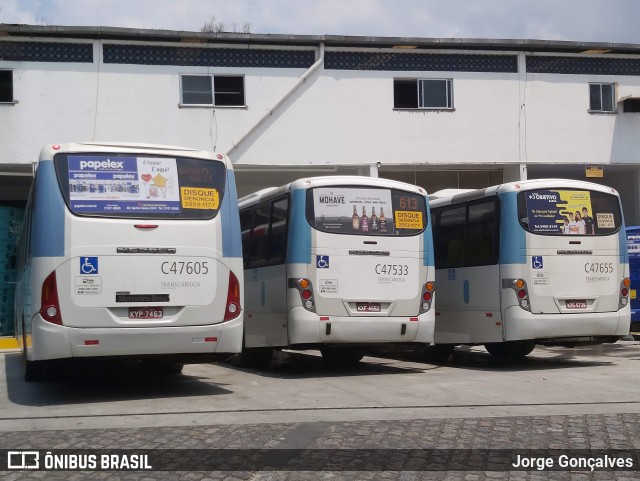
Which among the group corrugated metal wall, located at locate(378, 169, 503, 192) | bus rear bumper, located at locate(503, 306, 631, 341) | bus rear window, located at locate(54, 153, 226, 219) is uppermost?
corrugated metal wall, located at locate(378, 169, 503, 192)

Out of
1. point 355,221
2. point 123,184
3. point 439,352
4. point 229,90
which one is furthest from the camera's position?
point 229,90

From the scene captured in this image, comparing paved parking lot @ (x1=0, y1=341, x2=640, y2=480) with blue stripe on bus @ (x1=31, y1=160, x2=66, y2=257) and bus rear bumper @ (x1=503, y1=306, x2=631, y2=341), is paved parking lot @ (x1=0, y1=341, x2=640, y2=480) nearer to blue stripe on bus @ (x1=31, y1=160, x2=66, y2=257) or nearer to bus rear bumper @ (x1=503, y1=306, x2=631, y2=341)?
bus rear bumper @ (x1=503, y1=306, x2=631, y2=341)

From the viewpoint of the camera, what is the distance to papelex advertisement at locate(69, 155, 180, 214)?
9.66 metres

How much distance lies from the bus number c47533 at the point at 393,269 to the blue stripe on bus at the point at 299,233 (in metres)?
1.07

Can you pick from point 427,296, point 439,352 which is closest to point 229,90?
point 439,352

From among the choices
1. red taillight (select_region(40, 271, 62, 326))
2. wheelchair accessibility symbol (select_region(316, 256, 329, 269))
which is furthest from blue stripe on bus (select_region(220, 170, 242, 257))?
wheelchair accessibility symbol (select_region(316, 256, 329, 269))

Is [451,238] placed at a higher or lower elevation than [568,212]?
lower

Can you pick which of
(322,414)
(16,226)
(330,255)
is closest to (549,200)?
(330,255)

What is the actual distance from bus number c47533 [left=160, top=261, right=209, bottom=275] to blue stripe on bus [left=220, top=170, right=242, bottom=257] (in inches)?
11.6

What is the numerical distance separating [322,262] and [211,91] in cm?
1233

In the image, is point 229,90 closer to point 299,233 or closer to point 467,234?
point 467,234

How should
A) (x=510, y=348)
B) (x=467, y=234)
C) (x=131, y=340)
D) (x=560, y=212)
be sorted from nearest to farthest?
(x=131, y=340)
(x=560, y=212)
(x=467, y=234)
(x=510, y=348)

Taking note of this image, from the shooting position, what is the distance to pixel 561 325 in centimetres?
1326

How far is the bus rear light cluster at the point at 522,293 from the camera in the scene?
1313 cm
